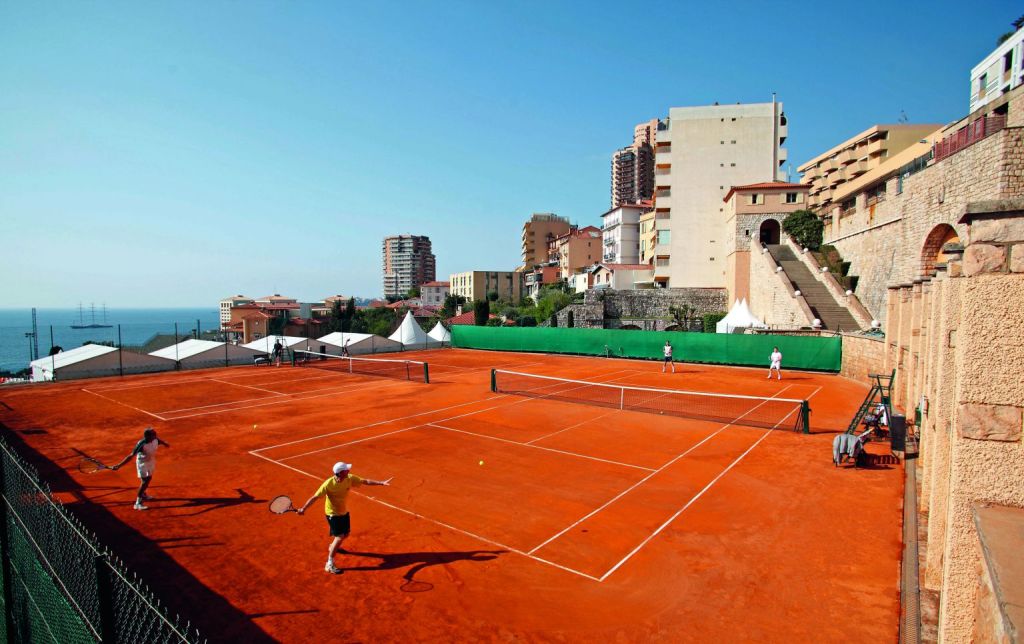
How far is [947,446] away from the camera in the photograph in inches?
198

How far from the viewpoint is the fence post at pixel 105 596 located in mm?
3166

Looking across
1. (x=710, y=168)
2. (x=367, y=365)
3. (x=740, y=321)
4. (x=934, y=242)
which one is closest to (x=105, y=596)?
(x=934, y=242)

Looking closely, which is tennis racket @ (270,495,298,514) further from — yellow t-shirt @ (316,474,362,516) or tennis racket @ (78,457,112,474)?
tennis racket @ (78,457,112,474)

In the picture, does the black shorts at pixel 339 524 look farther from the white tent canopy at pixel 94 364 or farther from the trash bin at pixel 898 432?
the white tent canopy at pixel 94 364

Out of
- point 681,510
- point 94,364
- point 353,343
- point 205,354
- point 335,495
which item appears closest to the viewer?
point 335,495

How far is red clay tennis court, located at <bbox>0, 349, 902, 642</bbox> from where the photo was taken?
20.1 feet

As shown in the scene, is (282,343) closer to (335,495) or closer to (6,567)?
(335,495)

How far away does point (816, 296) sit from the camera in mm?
34094

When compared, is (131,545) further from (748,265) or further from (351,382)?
(748,265)

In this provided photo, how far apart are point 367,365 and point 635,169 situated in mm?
149014

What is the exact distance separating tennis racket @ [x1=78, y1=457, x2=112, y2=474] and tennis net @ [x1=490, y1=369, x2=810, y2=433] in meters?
12.8

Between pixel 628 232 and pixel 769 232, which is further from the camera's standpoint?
pixel 628 232

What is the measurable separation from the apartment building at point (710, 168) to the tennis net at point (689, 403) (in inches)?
1389

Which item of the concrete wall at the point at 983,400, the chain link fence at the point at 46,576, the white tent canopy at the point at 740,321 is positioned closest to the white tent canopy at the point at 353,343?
the white tent canopy at the point at 740,321
